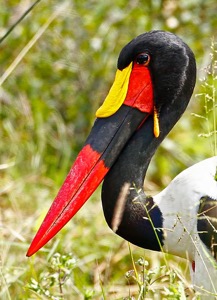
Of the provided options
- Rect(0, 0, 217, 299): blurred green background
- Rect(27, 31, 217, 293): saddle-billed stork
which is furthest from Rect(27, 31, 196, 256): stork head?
Rect(0, 0, 217, 299): blurred green background

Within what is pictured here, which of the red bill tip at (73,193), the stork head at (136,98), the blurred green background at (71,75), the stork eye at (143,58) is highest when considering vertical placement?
the stork eye at (143,58)

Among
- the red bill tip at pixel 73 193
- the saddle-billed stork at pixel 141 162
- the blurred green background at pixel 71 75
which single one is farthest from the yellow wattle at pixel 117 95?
the blurred green background at pixel 71 75

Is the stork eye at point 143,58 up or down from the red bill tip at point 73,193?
up

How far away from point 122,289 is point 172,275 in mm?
2032

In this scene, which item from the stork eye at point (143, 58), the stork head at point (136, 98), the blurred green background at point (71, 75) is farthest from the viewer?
the blurred green background at point (71, 75)

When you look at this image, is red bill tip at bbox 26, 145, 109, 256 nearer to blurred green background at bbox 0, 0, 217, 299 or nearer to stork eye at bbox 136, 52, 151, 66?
stork eye at bbox 136, 52, 151, 66

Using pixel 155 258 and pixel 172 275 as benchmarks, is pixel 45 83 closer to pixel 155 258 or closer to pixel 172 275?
pixel 155 258

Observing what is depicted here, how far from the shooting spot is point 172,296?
362cm

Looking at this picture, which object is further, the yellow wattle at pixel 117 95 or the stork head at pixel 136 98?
the yellow wattle at pixel 117 95

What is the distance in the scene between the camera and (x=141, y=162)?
484 centimetres

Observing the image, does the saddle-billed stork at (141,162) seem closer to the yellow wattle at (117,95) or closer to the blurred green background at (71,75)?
the yellow wattle at (117,95)

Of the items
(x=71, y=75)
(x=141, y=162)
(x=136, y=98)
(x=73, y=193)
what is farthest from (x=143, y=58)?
(x=71, y=75)

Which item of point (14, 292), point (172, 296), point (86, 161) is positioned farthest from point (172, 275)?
point (14, 292)

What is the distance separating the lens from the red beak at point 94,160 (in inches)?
181
